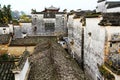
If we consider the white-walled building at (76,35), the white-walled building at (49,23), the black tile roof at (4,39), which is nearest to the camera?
the white-walled building at (76,35)

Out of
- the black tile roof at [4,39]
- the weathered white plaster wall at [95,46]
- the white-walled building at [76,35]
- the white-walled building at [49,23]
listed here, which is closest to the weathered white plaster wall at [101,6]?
the white-walled building at [76,35]

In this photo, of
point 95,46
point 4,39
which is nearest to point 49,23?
point 4,39

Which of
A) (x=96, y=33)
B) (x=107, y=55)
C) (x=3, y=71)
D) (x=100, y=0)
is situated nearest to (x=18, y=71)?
(x=3, y=71)

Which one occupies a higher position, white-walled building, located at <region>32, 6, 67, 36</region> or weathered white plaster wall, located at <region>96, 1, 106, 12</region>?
weathered white plaster wall, located at <region>96, 1, 106, 12</region>

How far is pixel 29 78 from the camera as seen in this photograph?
1155 centimetres

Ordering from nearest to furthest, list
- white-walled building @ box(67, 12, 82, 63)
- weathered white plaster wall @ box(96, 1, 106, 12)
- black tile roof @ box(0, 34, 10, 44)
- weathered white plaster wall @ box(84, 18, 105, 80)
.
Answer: weathered white plaster wall @ box(84, 18, 105, 80)
white-walled building @ box(67, 12, 82, 63)
weathered white plaster wall @ box(96, 1, 106, 12)
black tile roof @ box(0, 34, 10, 44)

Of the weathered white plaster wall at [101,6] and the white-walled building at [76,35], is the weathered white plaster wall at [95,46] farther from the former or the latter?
the weathered white plaster wall at [101,6]

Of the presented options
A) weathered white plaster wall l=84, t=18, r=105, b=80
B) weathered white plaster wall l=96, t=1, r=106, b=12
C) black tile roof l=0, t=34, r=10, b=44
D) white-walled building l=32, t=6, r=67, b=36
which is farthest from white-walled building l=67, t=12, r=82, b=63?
white-walled building l=32, t=6, r=67, b=36

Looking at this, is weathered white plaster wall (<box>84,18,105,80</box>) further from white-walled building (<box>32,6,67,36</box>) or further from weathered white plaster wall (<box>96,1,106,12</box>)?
white-walled building (<box>32,6,67,36</box>)

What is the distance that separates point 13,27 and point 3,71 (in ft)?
78.3

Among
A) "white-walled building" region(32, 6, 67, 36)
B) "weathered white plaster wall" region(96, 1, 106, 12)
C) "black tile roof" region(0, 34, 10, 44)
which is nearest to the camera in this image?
"weathered white plaster wall" region(96, 1, 106, 12)

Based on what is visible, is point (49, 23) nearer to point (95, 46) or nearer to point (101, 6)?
point (101, 6)

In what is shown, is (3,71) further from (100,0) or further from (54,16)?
(54,16)

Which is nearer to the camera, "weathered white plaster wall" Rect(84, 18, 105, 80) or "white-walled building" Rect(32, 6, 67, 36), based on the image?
"weathered white plaster wall" Rect(84, 18, 105, 80)
